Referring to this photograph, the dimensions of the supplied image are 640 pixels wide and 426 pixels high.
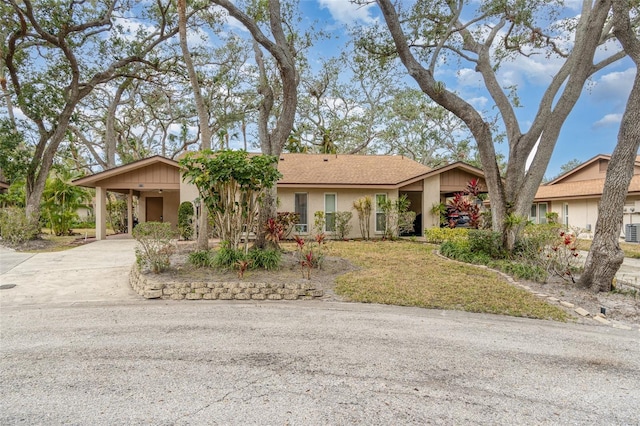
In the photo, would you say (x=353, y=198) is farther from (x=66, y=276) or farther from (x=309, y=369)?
(x=309, y=369)

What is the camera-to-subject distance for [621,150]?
672cm

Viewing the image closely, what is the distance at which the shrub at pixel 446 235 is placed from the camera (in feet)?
39.1

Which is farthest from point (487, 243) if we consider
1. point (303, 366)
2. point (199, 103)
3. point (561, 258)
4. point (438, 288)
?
point (199, 103)

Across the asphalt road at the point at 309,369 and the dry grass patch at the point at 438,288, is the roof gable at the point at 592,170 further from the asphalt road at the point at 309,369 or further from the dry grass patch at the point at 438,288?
the asphalt road at the point at 309,369

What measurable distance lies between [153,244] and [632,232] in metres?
19.5

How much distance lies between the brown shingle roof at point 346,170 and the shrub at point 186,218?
401cm

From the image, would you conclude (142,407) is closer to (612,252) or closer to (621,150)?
(612,252)

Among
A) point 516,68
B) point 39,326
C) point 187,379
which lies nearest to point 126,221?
point 39,326

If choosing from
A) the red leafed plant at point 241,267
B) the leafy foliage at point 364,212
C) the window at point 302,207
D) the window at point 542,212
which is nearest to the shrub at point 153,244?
the red leafed plant at point 241,267

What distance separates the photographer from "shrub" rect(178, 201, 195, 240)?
46.2ft

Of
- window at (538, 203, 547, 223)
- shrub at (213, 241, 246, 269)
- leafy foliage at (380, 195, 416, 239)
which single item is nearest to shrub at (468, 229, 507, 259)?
leafy foliage at (380, 195, 416, 239)

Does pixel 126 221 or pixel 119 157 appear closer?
pixel 126 221

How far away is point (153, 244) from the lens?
7.16 meters

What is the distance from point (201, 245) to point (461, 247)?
7.65 metres
